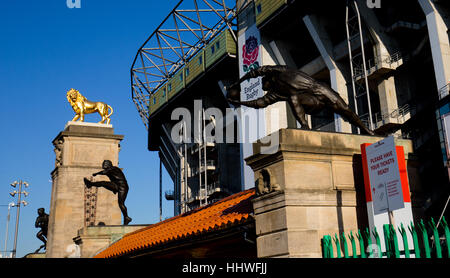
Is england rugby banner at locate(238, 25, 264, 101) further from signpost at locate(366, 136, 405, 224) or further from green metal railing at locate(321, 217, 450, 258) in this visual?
green metal railing at locate(321, 217, 450, 258)

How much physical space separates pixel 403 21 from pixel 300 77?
23720mm

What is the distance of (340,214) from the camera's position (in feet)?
36.9

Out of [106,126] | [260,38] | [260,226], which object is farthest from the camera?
[260,38]

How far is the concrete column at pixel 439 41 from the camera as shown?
2808 centimetres

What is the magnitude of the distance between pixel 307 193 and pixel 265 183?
0.99 m

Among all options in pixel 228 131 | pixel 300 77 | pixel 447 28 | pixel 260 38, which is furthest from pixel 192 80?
pixel 300 77

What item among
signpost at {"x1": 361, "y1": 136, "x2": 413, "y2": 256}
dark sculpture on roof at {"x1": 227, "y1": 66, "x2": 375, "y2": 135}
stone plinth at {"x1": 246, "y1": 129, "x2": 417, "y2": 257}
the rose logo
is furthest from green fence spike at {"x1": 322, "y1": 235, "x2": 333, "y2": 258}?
the rose logo

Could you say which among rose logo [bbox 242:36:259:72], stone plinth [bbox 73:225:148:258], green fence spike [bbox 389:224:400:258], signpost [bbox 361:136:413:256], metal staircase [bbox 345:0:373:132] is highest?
rose logo [bbox 242:36:259:72]

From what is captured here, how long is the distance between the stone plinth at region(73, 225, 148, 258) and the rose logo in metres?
22.6

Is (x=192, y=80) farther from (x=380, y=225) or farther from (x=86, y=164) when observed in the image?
(x=380, y=225)

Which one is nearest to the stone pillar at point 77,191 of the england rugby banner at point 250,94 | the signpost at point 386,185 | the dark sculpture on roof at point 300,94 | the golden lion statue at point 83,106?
the golden lion statue at point 83,106

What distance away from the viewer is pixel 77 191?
1142 inches

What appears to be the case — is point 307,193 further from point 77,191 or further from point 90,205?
point 77,191

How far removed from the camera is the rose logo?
4316cm
